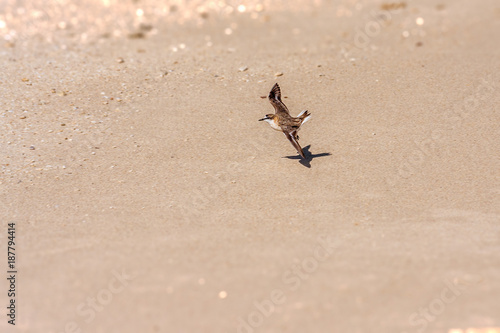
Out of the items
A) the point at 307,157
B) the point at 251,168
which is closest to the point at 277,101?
the point at 307,157

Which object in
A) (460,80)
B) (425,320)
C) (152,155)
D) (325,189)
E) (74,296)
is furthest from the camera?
(460,80)

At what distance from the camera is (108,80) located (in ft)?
29.6

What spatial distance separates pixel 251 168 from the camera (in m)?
7.02

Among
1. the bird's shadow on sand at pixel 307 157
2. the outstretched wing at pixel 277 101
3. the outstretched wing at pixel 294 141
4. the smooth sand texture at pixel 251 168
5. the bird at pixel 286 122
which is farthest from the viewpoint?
the outstretched wing at pixel 277 101

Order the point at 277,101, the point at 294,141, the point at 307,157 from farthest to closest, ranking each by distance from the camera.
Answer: the point at 277,101 < the point at 307,157 < the point at 294,141

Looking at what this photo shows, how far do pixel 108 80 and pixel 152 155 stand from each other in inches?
91.0

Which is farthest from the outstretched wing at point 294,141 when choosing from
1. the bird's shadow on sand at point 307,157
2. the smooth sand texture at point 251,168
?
the smooth sand texture at point 251,168

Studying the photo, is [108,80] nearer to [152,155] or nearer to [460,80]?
[152,155]

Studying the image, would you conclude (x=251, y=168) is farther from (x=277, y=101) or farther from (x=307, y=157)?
(x=277, y=101)

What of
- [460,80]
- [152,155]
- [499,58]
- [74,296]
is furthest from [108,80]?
[499,58]

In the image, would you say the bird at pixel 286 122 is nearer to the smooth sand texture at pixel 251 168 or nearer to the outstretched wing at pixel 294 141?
the outstretched wing at pixel 294 141

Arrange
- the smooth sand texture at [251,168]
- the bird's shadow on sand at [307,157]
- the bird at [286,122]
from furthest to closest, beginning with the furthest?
the bird's shadow on sand at [307,157]
the bird at [286,122]
the smooth sand texture at [251,168]

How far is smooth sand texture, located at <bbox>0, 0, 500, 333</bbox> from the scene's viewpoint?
5020mm

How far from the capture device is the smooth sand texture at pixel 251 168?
5020 mm
